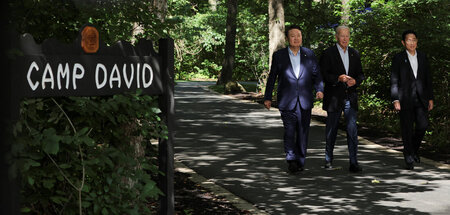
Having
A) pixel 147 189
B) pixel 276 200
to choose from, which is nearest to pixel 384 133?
pixel 276 200

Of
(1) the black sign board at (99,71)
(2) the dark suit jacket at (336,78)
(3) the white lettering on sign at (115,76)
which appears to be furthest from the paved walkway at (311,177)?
(3) the white lettering on sign at (115,76)

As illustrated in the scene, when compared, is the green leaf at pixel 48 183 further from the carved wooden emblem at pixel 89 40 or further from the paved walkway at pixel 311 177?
the paved walkway at pixel 311 177


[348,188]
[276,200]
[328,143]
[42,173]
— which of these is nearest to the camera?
[42,173]

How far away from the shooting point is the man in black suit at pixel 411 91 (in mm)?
9281

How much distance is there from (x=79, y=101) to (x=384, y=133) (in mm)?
11001

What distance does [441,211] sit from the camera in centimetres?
654

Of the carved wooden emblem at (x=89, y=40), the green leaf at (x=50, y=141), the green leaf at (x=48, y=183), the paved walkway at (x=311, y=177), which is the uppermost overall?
the carved wooden emblem at (x=89, y=40)

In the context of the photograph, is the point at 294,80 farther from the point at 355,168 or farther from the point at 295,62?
the point at 355,168

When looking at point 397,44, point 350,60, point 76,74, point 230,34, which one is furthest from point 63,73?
point 230,34

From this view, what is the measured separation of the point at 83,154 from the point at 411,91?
656 cm

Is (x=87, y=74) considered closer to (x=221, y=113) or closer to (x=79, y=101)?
(x=79, y=101)

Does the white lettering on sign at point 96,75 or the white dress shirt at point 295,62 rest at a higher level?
the white dress shirt at point 295,62

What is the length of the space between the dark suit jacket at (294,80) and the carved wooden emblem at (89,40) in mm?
5303

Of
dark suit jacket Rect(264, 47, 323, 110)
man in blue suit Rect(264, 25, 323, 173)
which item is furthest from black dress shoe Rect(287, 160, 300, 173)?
dark suit jacket Rect(264, 47, 323, 110)
